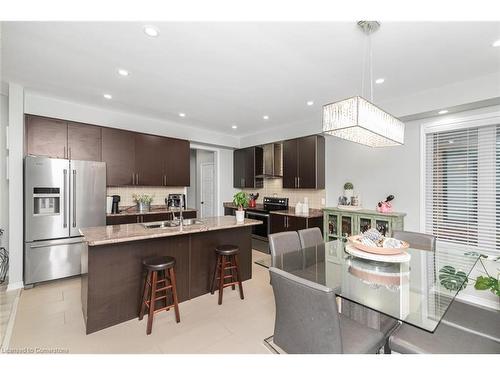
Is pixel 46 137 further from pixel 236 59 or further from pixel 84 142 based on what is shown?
pixel 236 59

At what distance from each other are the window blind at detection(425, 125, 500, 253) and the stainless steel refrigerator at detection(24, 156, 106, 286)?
15.8 feet

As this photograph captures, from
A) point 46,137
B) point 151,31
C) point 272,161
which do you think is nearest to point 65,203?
point 46,137

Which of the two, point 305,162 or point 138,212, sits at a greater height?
point 305,162

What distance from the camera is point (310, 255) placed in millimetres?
2293

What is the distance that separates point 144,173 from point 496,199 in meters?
5.17

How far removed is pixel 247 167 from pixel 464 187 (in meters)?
4.08

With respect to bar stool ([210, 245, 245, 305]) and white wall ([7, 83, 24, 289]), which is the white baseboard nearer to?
white wall ([7, 83, 24, 289])

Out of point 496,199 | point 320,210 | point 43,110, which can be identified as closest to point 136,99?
point 43,110

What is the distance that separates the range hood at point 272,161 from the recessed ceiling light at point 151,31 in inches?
141

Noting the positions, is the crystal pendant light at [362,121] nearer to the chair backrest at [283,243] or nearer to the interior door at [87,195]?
the chair backrest at [283,243]

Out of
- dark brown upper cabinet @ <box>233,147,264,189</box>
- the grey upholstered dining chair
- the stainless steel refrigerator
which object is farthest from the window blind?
the stainless steel refrigerator

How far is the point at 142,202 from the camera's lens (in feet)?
14.7

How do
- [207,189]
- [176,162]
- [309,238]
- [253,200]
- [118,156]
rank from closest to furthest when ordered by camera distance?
1. [309,238]
2. [118,156]
3. [176,162]
4. [253,200]
5. [207,189]

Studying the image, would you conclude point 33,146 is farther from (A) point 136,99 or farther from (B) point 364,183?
(B) point 364,183
